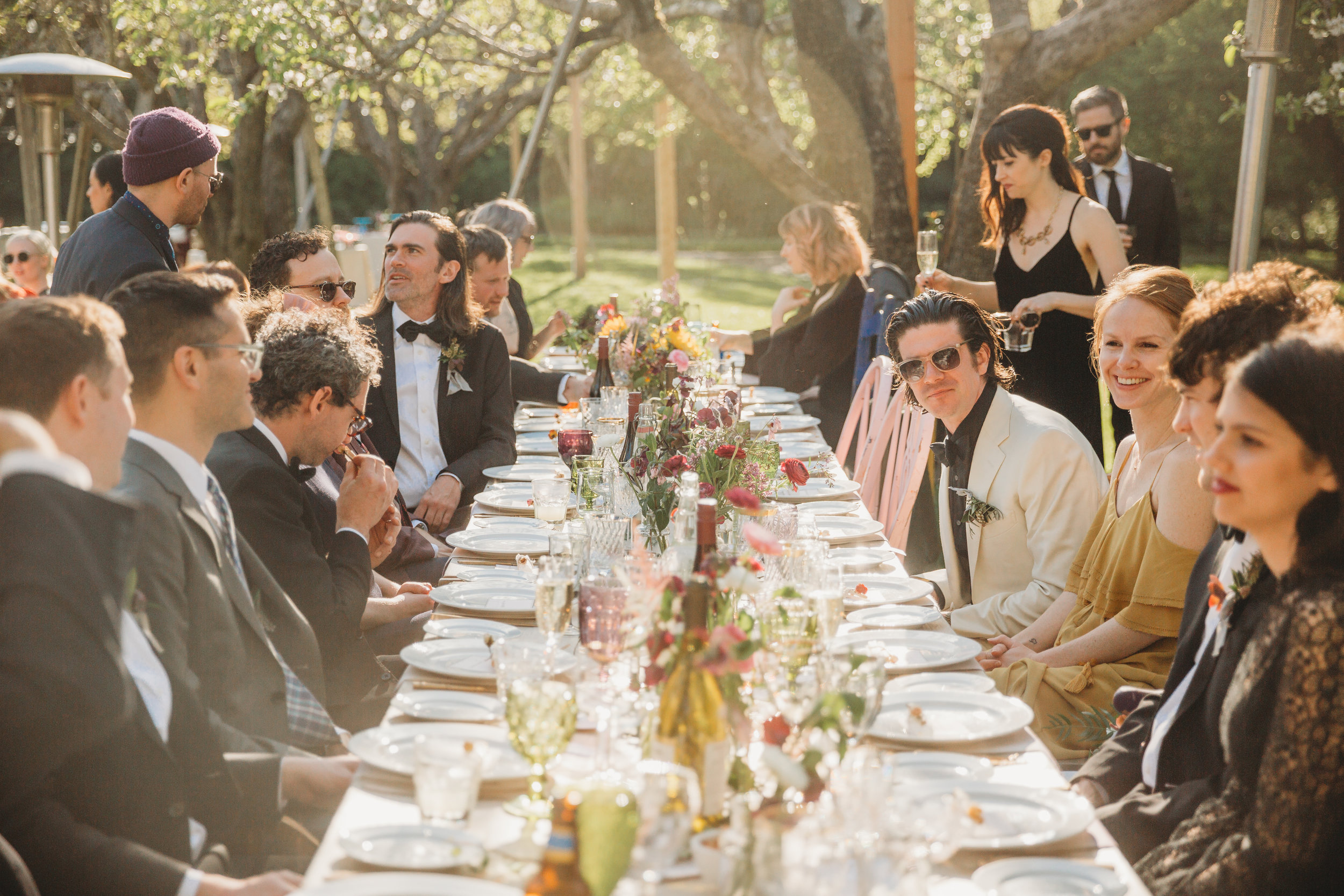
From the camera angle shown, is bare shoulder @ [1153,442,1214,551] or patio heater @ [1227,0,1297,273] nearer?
bare shoulder @ [1153,442,1214,551]

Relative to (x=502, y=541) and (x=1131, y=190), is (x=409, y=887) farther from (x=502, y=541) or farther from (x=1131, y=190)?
(x=1131, y=190)

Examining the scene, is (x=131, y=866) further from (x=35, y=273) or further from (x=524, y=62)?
(x=524, y=62)

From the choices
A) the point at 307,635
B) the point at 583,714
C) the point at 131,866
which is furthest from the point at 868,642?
the point at 131,866

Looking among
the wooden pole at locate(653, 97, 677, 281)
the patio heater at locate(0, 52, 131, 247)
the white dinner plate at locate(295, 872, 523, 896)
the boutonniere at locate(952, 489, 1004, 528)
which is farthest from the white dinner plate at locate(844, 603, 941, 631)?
the wooden pole at locate(653, 97, 677, 281)

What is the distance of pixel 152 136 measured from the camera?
3.92m

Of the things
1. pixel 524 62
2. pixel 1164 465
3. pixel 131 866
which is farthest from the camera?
pixel 524 62

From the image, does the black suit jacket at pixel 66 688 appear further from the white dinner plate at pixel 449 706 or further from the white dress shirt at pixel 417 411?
the white dress shirt at pixel 417 411

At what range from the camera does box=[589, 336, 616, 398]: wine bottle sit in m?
5.03

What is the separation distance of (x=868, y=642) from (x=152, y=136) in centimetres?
297

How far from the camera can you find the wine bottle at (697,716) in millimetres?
1494

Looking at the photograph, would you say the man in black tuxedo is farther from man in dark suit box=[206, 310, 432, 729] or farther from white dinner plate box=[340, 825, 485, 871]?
man in dark suit box=[206, 310, 432, 729]

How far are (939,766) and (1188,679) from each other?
493 mm

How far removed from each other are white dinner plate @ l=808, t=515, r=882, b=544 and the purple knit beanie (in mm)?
2397

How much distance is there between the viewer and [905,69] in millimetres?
8250
